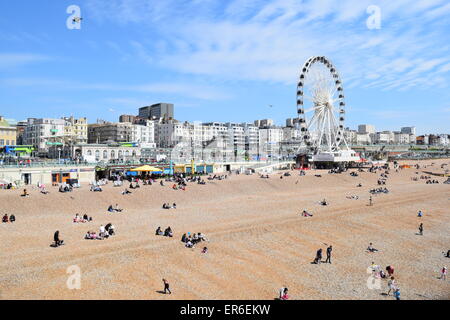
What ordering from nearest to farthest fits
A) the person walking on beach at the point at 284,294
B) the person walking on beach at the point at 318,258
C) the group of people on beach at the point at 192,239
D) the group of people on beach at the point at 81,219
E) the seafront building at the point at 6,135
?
the person walking on beach at the point at 284,294 < the person walking on beach at the point at 318,258 < the group of people on beach at the point at 192,239 < the group of people on beach at the point at 81,219 < the seafront building at the point at 6,135

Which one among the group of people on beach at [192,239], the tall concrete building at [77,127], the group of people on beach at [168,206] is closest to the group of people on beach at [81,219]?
the group of people on beach at [168,206]

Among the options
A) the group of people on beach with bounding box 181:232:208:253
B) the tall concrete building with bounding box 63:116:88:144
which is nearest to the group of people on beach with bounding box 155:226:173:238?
the group of people on beach with bounding box 181:232:208:253

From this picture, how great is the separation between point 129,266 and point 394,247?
44.0ft

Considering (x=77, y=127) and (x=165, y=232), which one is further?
(x=77, y=127)

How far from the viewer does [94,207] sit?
27203 mm

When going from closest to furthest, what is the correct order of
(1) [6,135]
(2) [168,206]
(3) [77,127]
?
(2) [168,206]
(1) [6,135]
(3) [77,127]

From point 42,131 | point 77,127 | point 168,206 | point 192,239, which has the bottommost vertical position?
point 192,239

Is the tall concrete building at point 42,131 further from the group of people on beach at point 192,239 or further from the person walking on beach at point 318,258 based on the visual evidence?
the person walking on beach at point 318,258

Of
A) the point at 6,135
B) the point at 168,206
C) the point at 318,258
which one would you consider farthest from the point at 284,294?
the point at 6,135

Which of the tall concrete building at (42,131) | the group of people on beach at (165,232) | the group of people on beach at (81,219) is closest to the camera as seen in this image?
the group of people on beach at (165,232)

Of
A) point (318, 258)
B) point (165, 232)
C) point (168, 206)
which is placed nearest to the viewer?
point (318, 258)

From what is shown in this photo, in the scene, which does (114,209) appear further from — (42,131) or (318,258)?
(42,131)

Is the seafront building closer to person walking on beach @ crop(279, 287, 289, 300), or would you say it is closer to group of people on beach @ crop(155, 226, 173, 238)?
group of people on beach @ crop(155, 226, 173, 238)
